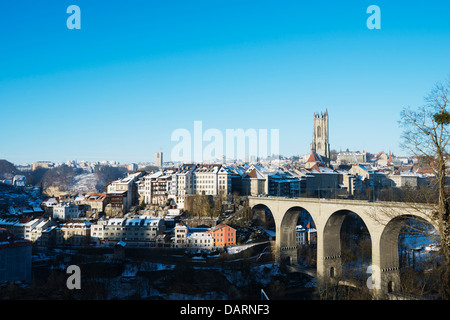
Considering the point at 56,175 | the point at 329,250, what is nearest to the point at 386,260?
the point at 329,250

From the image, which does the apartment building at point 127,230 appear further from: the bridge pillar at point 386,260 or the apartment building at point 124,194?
the bridge pillar at point 386,260

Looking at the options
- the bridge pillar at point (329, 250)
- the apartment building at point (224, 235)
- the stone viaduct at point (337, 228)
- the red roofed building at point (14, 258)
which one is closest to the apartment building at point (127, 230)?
the apartment building at point (224, 235)

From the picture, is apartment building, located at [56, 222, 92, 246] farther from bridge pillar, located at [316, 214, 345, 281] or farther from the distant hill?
the distant hill

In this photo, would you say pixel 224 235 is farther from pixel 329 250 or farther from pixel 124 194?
pixel 124 194

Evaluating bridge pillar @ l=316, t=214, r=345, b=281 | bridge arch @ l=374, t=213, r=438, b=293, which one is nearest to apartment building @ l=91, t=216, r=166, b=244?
bridge pillar @ l=316, t=214, r=345, b=281

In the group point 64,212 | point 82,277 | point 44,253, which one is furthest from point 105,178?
point 82,277
